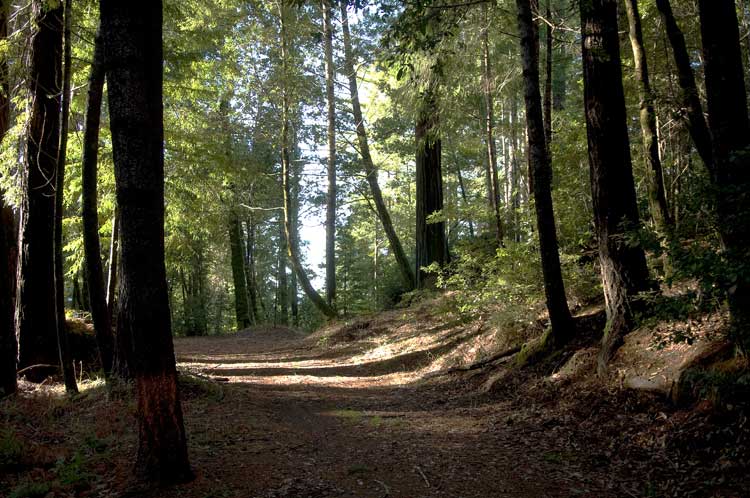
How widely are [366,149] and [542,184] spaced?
12.0 metres

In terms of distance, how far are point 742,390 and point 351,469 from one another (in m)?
3.64

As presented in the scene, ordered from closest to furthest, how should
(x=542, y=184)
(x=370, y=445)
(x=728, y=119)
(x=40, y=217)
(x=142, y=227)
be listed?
(x=142, y=227) → (x=728, y=119) → (x=370, y=445) → (x=542, y=184) → (x=40, y=217)

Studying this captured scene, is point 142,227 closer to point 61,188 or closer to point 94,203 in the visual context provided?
point 61,188

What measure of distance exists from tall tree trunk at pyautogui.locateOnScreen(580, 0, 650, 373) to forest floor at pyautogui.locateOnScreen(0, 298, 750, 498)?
117cm

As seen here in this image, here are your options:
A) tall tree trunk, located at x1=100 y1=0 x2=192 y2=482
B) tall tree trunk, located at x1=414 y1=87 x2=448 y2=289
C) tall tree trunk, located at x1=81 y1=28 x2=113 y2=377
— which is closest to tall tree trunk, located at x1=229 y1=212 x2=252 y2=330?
tall tree trunk, located at x1=414 y1=87 x2=448 y2=289

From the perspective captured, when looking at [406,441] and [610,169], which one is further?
[610,169]

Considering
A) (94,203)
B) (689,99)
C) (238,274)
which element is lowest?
(238,274)

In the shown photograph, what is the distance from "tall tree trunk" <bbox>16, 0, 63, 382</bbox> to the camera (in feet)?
29.1

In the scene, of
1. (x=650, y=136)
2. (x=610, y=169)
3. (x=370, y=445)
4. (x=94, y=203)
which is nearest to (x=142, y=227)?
(x=370, y=445)

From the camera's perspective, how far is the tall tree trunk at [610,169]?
664cm

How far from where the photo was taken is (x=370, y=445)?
600cm

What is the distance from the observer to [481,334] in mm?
11039

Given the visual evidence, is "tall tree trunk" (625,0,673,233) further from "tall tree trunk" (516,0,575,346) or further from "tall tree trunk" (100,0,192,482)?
"tall tree trunk" (100,0,192,482)

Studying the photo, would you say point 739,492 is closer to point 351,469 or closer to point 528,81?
point 351,469
